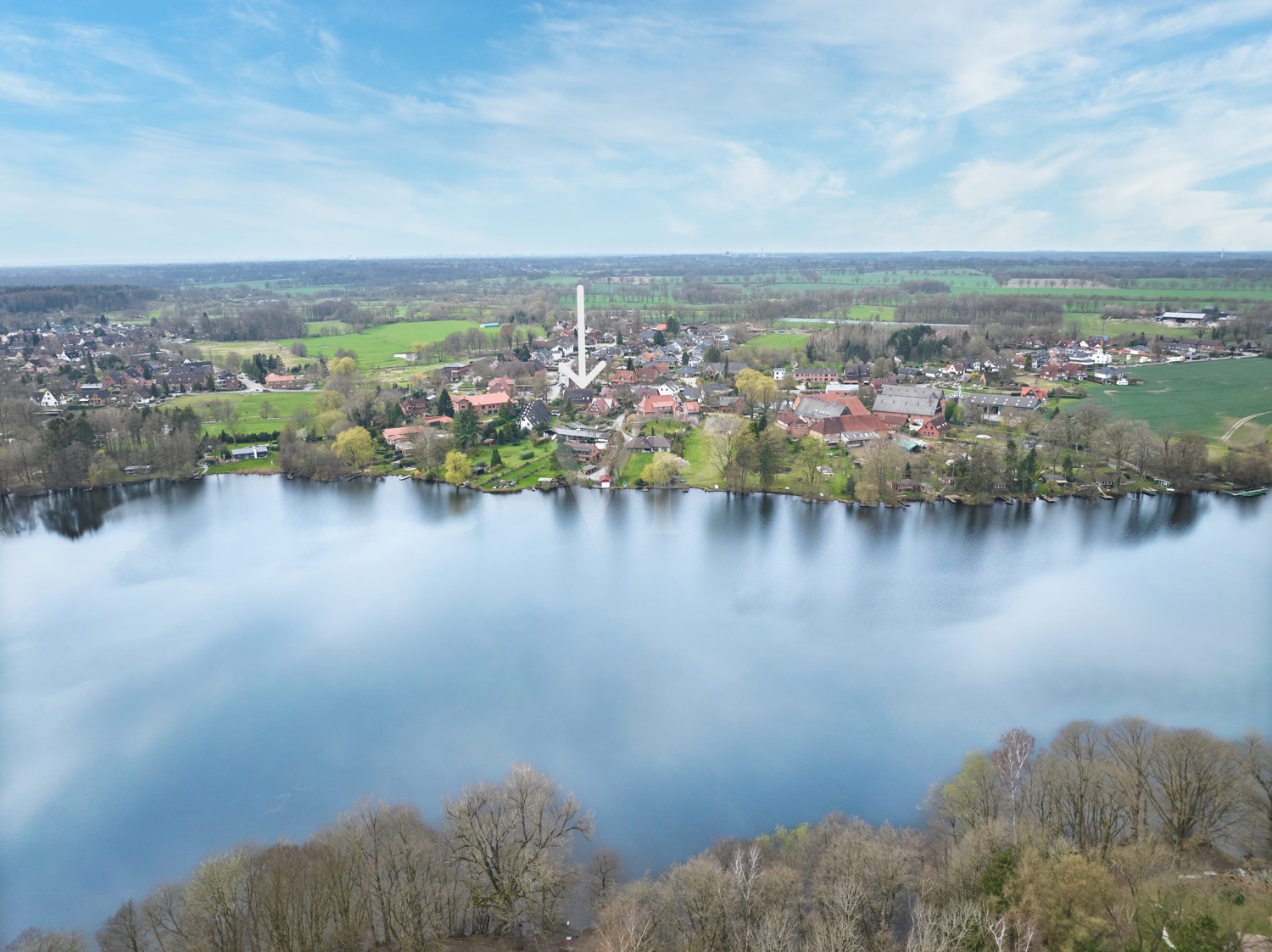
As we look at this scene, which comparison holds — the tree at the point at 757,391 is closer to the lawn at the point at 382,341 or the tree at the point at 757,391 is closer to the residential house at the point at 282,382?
the lawn at the point at 382,341

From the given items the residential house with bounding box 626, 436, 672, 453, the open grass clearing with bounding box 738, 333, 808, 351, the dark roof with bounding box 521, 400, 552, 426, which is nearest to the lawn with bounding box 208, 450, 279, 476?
the dark roof with bounding box 521, 400, 552, 426

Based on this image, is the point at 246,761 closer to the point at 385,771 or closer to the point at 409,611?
the point at 385,771

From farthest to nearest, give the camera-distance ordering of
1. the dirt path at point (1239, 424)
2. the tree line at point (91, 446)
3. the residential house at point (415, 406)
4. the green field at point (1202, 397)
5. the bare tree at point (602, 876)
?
the residential house at point (415, 406) < the green field at point (1202, 397) < the dirt path at point (1239, 424) < the tree line at point (91, 446) < the bare tree at point (602, 876)

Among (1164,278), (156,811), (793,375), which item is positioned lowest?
(156,811)

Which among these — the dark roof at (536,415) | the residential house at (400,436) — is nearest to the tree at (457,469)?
the residential house at (400,436)

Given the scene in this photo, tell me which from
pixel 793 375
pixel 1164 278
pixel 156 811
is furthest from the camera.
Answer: pixel 1164 278

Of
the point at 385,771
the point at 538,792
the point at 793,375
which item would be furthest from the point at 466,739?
Answer: the point at 793,375

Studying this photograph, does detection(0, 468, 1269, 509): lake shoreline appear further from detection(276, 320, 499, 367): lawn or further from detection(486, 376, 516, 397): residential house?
detection(276, 320, 499, 367): lawn

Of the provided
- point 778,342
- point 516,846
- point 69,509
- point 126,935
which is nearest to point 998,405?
point 778,342
